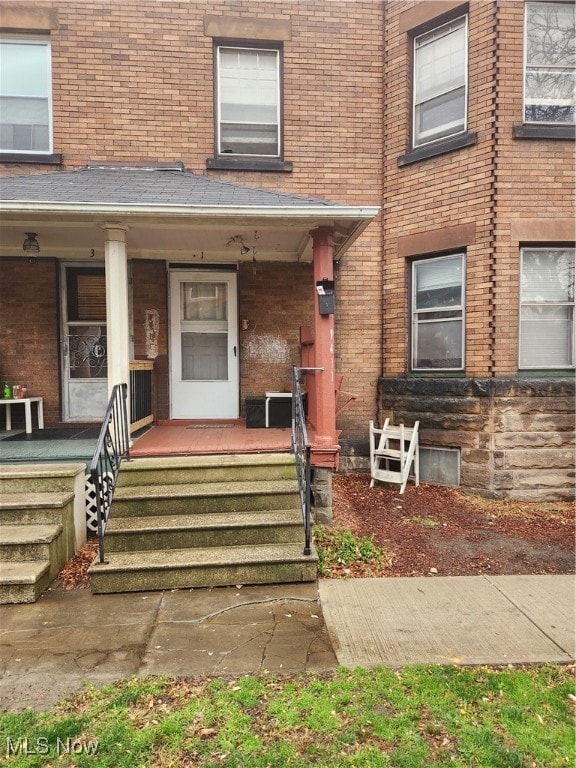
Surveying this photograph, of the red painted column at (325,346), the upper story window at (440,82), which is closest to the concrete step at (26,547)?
the red painted column at (325,346)

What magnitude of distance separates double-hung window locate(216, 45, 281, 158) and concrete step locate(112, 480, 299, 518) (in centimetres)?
514

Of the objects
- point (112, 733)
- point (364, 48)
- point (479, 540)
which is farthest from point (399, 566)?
point (364, 48)

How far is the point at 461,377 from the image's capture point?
6426 mm

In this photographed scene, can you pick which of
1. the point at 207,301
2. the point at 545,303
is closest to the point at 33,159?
the point at 207,301

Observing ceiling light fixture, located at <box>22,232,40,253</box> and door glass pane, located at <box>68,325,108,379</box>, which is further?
door glass pane, located at <box>68,325,108,379</box>

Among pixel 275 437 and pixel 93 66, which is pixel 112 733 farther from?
pixel 93 66

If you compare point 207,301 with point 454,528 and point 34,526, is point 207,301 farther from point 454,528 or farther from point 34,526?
point 454,528

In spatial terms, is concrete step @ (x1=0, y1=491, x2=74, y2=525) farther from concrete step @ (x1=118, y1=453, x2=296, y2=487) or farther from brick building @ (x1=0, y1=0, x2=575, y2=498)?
brick building @ (x1=0, y1=0, x2=575, y2=498)

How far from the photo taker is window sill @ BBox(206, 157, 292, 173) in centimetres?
677

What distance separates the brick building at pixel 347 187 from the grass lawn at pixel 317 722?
397cm

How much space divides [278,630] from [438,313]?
5029 mm

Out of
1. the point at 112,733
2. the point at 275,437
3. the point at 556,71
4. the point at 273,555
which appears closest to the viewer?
the point at 112,733

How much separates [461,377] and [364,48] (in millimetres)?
5151

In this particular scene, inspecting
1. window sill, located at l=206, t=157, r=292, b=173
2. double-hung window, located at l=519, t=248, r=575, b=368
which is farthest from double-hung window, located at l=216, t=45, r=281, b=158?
double-hung window, located at l=519, t=248, r=575, b=368
